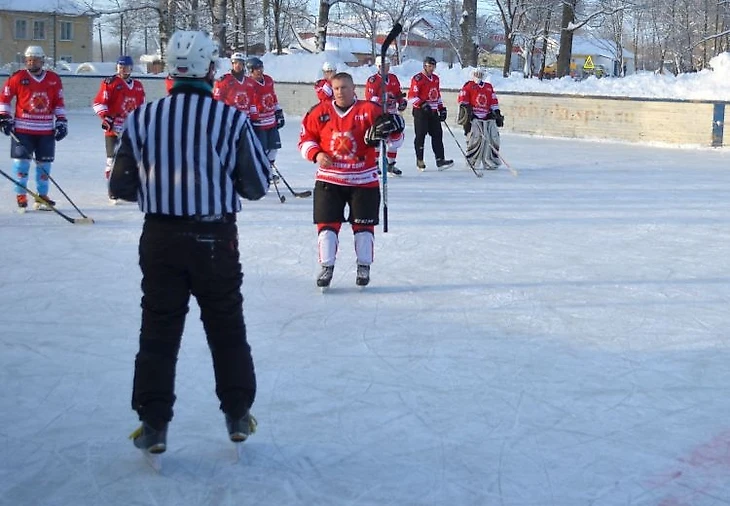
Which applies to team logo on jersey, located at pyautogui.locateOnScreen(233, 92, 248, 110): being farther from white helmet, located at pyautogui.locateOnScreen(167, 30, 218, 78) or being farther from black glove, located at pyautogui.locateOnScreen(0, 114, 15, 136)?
white helmet, located at pyautogui.locateOnScreen(167, 30, 218, 78)

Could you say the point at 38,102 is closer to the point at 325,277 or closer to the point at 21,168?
the point at 21,168

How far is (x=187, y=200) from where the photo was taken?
10.1ft

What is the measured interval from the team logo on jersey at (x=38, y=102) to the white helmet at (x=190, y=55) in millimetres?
5649

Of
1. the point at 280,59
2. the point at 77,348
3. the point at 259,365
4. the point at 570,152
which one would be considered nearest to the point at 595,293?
the point at 259,365

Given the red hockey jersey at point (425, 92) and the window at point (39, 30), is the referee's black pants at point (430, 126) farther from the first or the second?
the window at point (39, 30)

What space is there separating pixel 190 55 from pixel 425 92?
372 inches

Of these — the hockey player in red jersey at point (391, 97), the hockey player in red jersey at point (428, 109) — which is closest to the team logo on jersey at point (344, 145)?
the hockey player in red jersey at point (391, 97)

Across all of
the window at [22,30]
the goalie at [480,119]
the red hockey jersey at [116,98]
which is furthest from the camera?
the window at [22,30]

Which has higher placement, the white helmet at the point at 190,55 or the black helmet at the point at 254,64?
the black helmet at the point at 254,64

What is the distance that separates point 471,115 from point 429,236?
4836 millimetres

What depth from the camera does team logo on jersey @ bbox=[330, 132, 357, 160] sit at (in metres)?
5.73

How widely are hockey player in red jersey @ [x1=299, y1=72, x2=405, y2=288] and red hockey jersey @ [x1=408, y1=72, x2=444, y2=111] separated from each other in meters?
6.65

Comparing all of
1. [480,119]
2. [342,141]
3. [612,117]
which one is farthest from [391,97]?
[612,117]

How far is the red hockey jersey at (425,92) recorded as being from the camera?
12.3 meters
